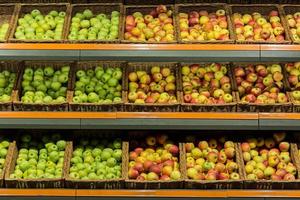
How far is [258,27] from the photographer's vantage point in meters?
3.57

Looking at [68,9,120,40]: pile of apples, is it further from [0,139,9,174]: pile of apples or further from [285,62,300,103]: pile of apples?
[285,62,300,103]: pile of apples

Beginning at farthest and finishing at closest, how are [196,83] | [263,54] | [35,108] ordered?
[196,83] → [35,108] → [263,54]

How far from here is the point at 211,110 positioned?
Result: 3402 millimetres

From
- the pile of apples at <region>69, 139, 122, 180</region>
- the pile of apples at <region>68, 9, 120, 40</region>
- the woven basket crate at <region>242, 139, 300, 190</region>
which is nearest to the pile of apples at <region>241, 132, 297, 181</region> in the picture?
the woven basket crate at <region>242, 139, 300, 190</region>

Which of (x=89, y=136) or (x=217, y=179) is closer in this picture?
(x=217, y=179)

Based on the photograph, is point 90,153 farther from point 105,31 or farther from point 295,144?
point 295,144

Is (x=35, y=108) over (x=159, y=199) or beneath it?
over

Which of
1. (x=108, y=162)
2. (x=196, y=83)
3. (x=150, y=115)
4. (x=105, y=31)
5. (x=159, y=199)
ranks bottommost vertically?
(x=159, y=199)

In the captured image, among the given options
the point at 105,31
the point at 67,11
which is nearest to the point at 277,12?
the point at 105,31

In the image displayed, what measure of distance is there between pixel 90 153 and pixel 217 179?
0.78 meters

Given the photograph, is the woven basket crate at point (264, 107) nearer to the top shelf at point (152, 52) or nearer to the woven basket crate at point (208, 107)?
the woven basket crate at point (208, 107)

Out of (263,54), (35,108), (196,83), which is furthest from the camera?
(196,83)

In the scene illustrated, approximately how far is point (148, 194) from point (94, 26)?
3.49 feet

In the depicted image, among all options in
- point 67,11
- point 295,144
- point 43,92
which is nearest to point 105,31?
point 67,11
